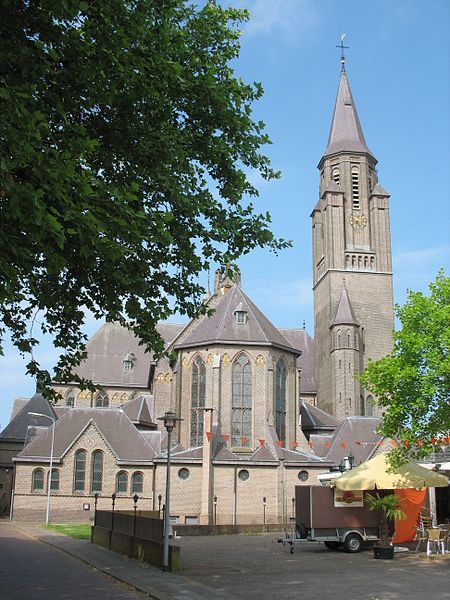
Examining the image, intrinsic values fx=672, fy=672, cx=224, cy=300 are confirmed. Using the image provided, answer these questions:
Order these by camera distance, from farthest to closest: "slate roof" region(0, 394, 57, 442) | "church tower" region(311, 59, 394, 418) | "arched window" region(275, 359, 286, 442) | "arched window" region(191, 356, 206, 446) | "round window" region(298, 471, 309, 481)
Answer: "church tower" region(311, 59, 394, 418)
"slate roof" region(0, 394, 57, 442)
"arched window" region(275, 359, 286, 442)
"arched window" region(191, 356, 206, 446)
"round window" region(298, 471, 309, 481)

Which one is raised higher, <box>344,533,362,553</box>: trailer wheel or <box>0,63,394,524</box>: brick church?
<box>0,63,394,524</box>: brick church

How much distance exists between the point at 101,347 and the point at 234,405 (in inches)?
932

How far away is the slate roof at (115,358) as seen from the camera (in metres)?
62.8

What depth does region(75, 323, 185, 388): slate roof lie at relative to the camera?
62.8m

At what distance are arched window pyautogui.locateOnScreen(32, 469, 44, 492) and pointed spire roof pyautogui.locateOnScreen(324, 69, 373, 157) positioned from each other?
38649mm

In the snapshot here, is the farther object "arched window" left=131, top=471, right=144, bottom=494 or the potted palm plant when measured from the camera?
"arched window" left=131, top=471, right=144, bottom=494

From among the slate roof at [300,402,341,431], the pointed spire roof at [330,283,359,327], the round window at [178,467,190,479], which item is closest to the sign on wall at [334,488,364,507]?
the round window at [178,467,190,479]

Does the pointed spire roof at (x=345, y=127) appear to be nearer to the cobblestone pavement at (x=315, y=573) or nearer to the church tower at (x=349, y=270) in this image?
the church tower at (x=349, y=270)

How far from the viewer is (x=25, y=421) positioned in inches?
2223

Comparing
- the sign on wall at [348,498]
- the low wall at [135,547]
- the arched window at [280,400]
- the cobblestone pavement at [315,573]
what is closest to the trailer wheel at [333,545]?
the cobblestone pavement at [315,573]

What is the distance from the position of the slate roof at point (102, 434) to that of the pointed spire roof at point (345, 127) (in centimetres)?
3276

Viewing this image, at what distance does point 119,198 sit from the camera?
10.3 m

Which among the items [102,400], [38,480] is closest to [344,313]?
[102,400]

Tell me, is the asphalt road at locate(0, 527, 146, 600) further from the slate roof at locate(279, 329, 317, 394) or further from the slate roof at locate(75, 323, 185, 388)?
the slate roof at locate(279, 329, 317, 394)
